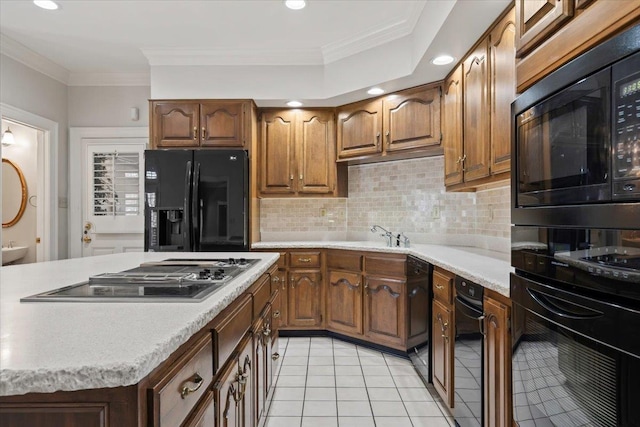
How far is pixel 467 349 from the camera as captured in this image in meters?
1.76

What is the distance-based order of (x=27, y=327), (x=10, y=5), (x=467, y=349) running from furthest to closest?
(x=10, y=5) → (x=467, y=349) → (x=27, y=327)

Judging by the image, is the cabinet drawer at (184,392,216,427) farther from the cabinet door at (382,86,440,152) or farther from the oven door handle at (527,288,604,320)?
the cabinet door at (382,86,440,152)

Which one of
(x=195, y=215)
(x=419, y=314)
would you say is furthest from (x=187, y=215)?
(x=419, y=314)

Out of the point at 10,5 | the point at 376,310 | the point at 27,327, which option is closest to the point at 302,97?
the point at 376,310

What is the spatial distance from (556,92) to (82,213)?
439 centimetres

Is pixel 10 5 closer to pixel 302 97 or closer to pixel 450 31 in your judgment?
pixel 302 97

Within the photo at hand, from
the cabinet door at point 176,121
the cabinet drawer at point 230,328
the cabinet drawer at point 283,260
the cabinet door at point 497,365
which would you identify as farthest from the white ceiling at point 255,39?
the cabinet drawer at point 230,328

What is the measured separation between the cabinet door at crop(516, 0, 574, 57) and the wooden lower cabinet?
103 inches

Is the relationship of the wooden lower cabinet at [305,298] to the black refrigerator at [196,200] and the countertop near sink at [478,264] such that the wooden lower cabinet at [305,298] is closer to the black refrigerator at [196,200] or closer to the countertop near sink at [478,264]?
the countertop near sink at [478,264]

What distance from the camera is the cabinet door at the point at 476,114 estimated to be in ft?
7.13

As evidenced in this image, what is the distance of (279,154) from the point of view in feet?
12.1

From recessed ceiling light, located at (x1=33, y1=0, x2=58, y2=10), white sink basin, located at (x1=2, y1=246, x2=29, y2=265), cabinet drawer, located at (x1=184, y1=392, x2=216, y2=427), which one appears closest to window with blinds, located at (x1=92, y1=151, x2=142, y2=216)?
white sink basin, located at (x1=2, y1=246, x2=29, y2=265)

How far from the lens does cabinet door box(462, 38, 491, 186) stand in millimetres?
2174

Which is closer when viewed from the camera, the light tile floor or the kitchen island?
the kitchen island
